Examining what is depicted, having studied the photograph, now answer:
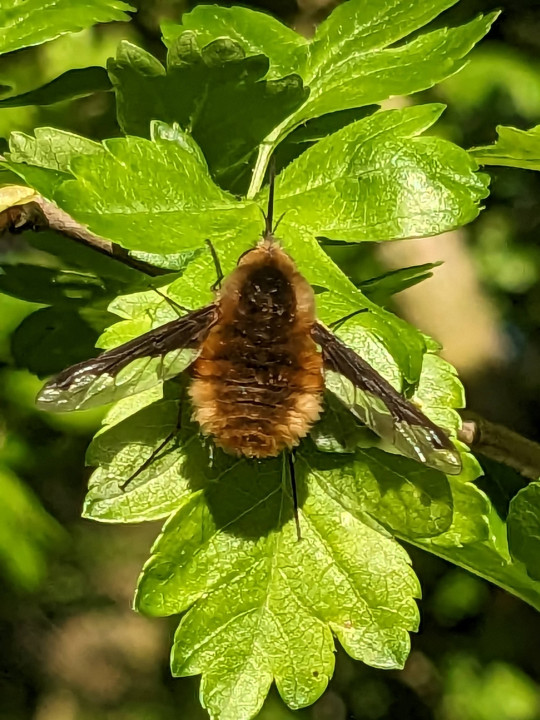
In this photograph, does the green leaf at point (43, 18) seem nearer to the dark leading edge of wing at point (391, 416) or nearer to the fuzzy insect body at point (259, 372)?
the fuzzy insect body at point (259, 372)

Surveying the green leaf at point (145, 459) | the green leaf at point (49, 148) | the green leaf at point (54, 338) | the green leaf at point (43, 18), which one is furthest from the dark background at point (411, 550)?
the green leaf at point (145, 459)

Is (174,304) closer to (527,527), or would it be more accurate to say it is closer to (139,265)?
(139,265)

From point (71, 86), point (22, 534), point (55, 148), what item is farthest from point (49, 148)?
point (22, 534)

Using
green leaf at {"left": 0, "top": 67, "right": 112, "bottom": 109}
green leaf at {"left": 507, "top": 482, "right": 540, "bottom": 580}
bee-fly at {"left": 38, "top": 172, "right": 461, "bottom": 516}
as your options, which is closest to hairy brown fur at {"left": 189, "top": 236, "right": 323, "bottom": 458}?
bee-fly at {"left": 38, "top": 172, "right": 461, "bottom": 516}

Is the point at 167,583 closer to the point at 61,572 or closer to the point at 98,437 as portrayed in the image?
the point at 98,437

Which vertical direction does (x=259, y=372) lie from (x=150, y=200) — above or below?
below

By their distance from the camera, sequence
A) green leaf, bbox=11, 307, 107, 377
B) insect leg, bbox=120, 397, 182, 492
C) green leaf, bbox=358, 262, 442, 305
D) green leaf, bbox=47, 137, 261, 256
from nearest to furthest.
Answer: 1. green leaf, bbox=47, 137, 261, 256
2. insect leg, bbox=120, 397, 182, 492
3. green leaf, bbox=358, 262, 442, 305
4. green leaf, bbox=11, 307, 107, 377

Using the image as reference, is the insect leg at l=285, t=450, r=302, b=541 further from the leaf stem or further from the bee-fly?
the leaf stem
